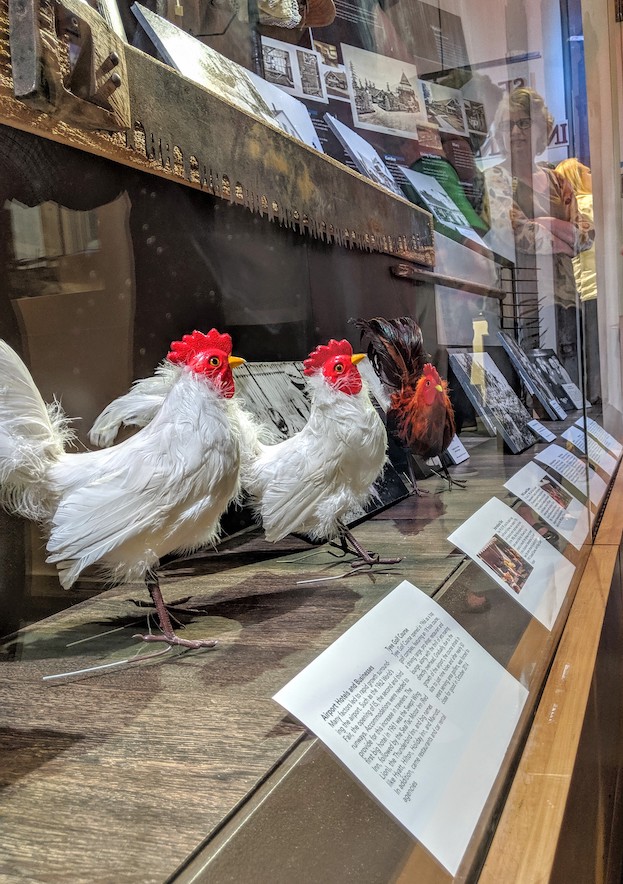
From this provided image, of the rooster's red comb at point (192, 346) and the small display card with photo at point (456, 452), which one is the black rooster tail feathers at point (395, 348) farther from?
the rooster's red comb at point (192, 346)

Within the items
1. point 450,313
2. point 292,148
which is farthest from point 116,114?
point 450,313

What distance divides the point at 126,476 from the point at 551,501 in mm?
707

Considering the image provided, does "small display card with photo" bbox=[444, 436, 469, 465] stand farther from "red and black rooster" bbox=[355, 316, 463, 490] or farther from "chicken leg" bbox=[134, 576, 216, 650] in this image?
"chicken leg" bbox=[134, 576, 216, 650]

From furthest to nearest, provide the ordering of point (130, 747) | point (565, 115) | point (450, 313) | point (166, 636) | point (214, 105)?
point (565, 115), point (450, 313), point (214, 105), point (166, 636), point (130, 747)

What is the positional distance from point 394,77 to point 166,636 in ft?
2.41

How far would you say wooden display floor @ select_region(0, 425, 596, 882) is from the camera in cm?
36

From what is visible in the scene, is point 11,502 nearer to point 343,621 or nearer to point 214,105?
point 343,621

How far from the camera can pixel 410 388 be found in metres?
1.16

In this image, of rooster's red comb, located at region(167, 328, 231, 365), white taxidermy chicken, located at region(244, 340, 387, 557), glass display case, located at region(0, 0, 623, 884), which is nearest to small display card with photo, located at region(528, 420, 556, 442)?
glass display case, located at region(0, 0, 623, 884)

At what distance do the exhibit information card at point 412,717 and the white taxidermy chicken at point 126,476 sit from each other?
0.19m

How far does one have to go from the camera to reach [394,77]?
0.95 meters

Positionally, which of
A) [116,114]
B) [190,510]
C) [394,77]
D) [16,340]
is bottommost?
[190,510]

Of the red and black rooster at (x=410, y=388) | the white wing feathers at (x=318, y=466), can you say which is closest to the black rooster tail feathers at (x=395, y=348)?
the red and black rooster at (x=410, y=388)

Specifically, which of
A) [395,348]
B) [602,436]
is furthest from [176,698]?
[602,436]
